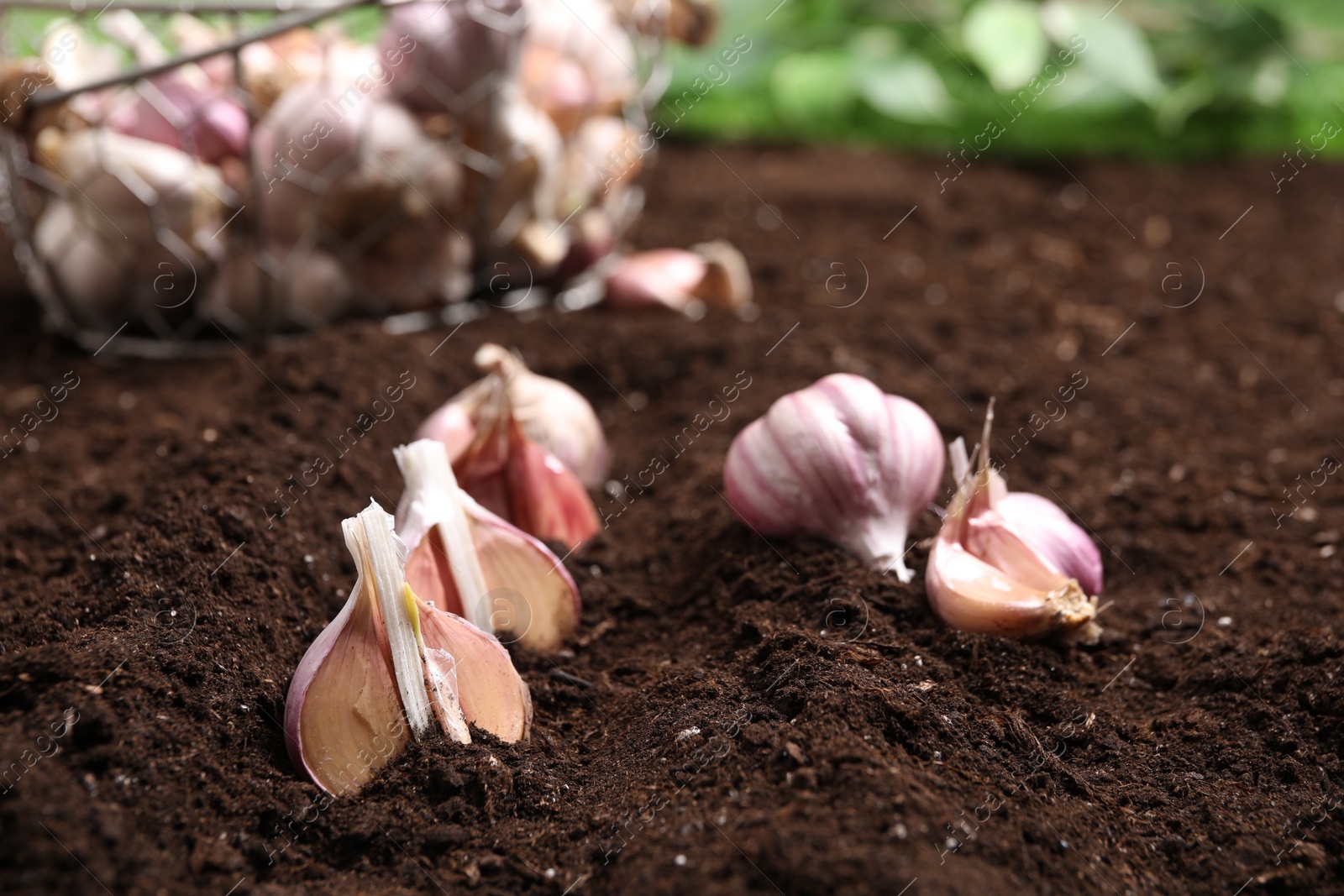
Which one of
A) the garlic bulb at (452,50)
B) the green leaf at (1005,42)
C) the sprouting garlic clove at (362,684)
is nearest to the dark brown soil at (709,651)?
the sprouting garlic clove at (362,684)

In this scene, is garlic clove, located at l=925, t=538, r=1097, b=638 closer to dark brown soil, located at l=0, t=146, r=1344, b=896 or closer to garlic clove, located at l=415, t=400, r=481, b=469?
dark brown soil, located at l=0, t=146, r=1344, b=896

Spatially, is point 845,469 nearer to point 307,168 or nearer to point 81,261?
point 307,168

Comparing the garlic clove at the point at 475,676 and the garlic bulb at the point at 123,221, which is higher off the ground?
the garlic bulb at the point at 123,221

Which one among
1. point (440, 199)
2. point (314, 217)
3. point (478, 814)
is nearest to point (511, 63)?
point (440, 199)

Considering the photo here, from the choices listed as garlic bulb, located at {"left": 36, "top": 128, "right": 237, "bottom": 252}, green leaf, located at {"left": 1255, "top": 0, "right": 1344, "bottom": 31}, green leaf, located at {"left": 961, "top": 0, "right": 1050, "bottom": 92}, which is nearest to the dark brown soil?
garlic bulb, located at {"left": 36, "top": 128, "right": 237, "bottom": 252}

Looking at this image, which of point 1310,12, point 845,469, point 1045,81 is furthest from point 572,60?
point 1310,12

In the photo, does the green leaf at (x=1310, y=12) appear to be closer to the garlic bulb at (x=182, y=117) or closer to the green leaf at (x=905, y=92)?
the green leaf at (x=905, y=92)

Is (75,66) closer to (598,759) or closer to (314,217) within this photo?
(314,217)
